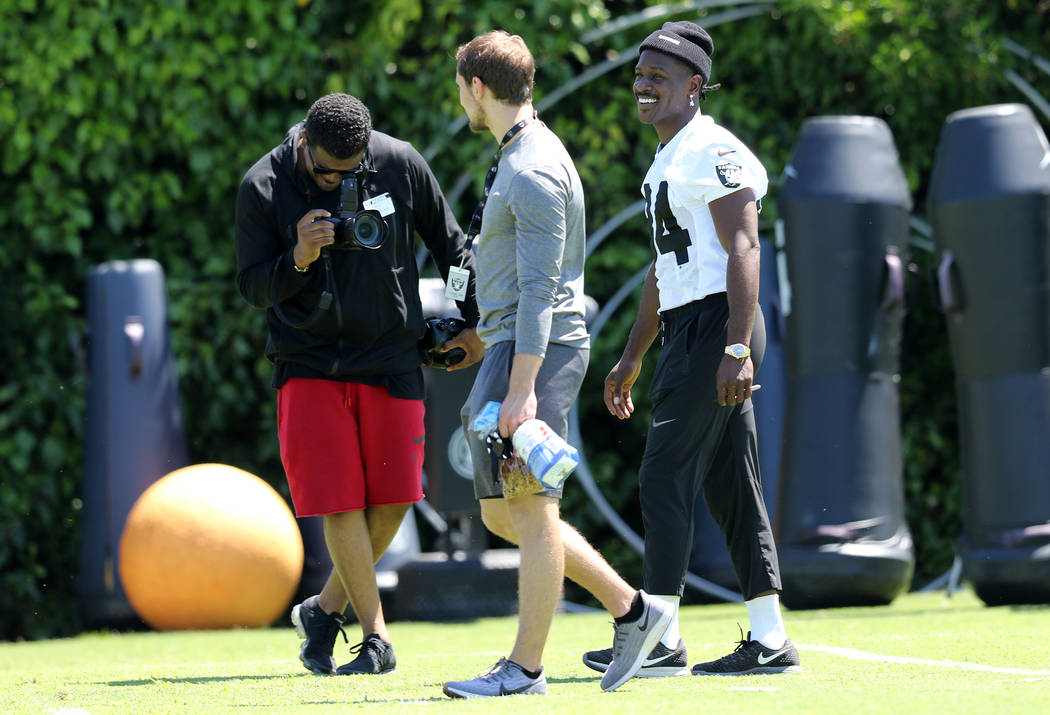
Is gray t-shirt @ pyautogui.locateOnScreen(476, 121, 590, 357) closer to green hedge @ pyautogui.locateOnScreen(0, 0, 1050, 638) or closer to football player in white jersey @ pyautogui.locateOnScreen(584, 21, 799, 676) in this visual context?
football player in white jersey @ pyautogui.locateOnScreen(584, 21, 799, 676)

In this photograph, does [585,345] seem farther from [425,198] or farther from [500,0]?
[500,0]

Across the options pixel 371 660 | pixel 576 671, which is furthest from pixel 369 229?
pixel 576 671

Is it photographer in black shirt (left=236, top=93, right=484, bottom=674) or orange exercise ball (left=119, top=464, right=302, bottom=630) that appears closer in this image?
photographer in black shirt (left=236, top=93, right=484, bottom=674)

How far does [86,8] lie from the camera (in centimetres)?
829

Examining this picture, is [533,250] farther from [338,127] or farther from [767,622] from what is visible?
[767,622]

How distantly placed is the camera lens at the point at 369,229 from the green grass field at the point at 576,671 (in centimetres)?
128

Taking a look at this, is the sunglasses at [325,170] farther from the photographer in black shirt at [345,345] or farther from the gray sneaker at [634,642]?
the gray sneaker at [634,642]

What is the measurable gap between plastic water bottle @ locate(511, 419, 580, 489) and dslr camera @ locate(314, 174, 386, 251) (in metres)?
1.23

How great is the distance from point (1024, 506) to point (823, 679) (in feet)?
10.1

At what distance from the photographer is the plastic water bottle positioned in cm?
373

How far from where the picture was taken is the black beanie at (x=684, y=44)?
14.5 feet

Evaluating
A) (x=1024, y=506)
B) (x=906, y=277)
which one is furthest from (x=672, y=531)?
(x=906, y=277)

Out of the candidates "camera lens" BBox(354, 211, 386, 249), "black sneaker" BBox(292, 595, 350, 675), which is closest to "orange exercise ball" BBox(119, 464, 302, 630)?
"black sneaker" BBox(292, 595, 350, 675)

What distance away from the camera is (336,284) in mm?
4863
